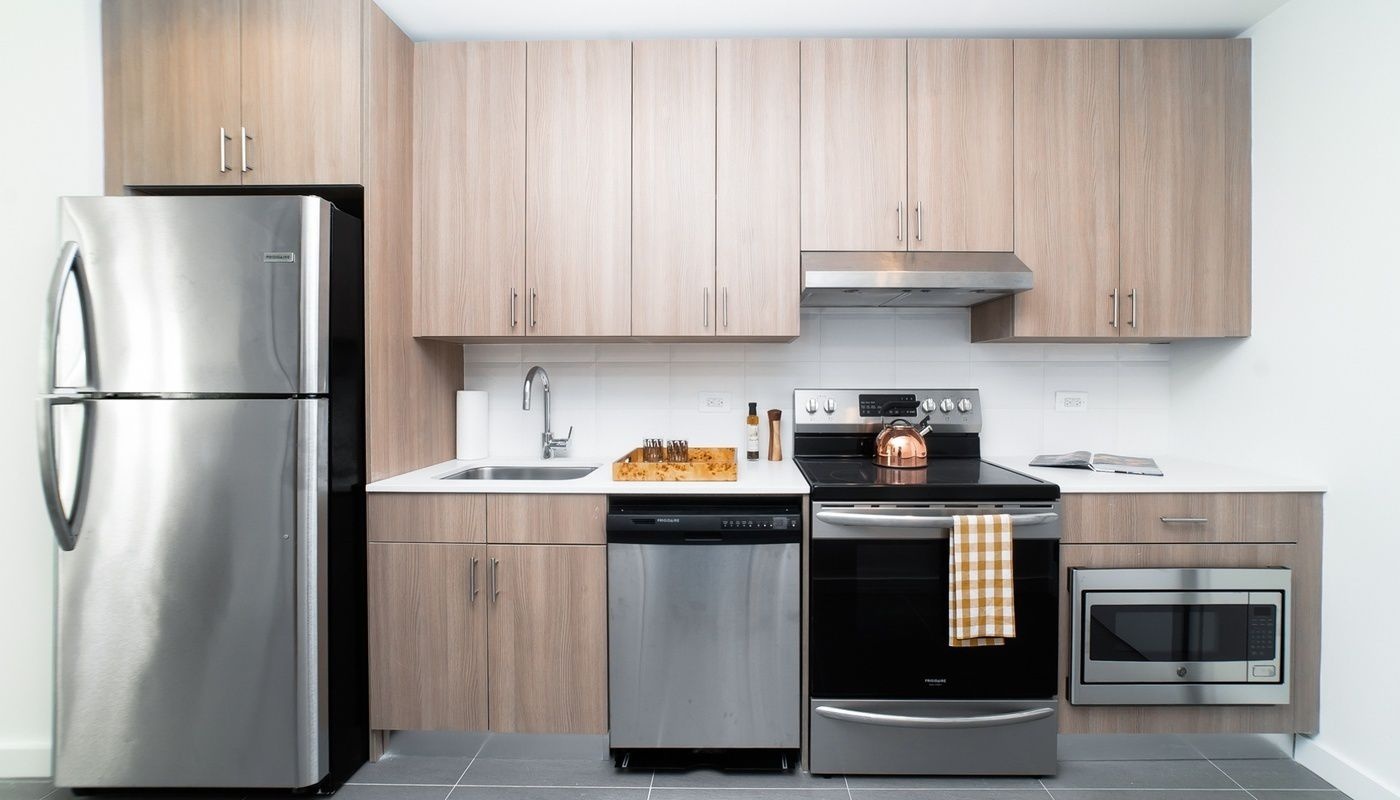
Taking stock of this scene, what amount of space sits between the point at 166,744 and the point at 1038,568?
99.4 inches

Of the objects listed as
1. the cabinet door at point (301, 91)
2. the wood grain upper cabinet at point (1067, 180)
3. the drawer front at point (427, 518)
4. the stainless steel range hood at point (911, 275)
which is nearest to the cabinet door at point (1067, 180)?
the wood grain upper cabinet at point (1067, 180)

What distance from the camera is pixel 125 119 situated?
2.04 m

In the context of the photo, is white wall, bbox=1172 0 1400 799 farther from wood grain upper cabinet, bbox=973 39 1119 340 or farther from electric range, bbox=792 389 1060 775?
electric range, bbox=792 389 1060 775

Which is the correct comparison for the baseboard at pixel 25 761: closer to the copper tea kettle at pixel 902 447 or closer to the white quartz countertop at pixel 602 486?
the white quartz countertop at pixel 602 486

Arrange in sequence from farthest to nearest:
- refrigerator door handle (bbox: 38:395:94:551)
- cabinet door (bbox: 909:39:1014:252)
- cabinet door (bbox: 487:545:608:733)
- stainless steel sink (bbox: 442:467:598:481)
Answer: stainless steel sink (bbox: 442:467:598:481) → cabinet door (bbox: 909:39:1014:252) → cabinet door (bbox: 487:545:608:733) → refrigerator door handle (bbox: 38:395:94:551)

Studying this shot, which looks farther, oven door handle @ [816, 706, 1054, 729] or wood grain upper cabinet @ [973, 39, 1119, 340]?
wood grain upper cabinet @ [973, 39, 1119, 340]

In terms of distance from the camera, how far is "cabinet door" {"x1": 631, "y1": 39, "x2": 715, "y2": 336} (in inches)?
90.0

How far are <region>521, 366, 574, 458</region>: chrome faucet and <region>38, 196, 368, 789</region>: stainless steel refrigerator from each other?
2.73 ft

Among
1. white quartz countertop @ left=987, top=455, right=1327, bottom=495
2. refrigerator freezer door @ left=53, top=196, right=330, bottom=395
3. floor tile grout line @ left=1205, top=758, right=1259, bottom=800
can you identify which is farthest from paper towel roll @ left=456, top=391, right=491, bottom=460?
floor tile grout line @ left=1205, top=758, right=1259, bottom=800

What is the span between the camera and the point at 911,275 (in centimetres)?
210

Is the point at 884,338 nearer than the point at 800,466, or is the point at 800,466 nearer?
the point at 800,466

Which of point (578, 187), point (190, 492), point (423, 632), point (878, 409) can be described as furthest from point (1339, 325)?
point (190, 492)

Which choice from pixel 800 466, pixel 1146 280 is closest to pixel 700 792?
pixel 800 466

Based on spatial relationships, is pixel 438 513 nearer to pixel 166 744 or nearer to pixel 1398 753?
pixel 166 744
